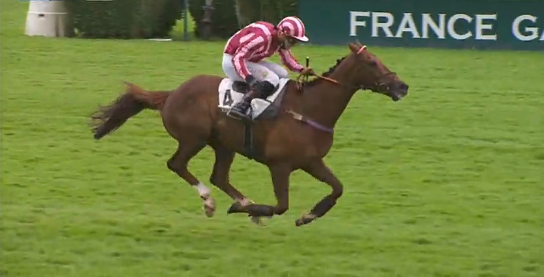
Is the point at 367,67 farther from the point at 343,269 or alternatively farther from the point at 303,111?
the point at 343,269

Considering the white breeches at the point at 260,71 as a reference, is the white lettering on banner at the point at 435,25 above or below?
below

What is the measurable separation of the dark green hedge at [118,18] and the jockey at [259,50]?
40.9 feet

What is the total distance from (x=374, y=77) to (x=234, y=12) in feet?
42.0

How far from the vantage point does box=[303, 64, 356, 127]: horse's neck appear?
6746 mm

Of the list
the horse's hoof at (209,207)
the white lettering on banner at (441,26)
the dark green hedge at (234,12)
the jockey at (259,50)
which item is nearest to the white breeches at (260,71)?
the jockey at (259,50)

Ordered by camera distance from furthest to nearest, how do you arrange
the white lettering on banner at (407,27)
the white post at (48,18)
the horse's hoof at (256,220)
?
the white post at (48,18) → the white lettering on banner at (407,27) → the horse's hoof at (256,220)

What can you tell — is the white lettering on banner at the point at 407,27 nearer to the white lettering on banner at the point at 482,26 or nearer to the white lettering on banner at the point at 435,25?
the white lettering on banner at the point at 435,25

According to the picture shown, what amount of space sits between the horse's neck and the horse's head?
0.10 metres

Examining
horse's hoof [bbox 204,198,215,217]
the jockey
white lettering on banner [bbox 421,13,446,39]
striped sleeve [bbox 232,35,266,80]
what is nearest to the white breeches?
the jockey

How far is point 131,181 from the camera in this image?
347 inches

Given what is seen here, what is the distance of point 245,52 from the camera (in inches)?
268

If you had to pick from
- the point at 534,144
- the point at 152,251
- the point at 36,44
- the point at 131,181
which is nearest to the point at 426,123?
the point at 534,144

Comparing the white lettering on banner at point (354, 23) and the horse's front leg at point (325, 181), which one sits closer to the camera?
the horse's front leg at point (325, 181)

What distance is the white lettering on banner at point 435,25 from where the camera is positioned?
17.5 metres
